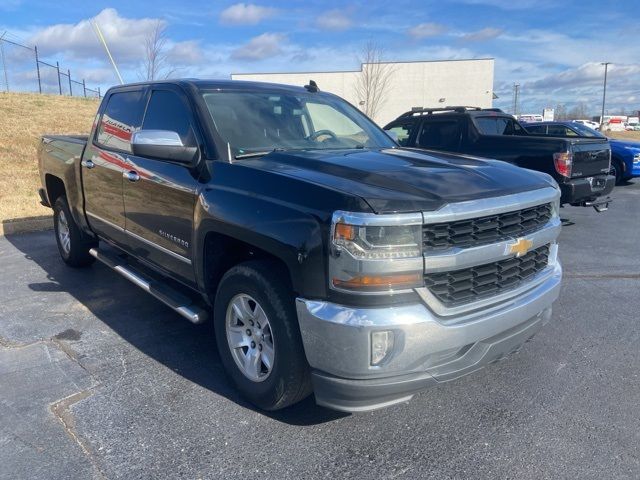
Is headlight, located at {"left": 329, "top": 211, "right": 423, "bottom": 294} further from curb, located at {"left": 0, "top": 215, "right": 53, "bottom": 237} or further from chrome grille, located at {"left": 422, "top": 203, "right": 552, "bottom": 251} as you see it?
curb, located at {"left": 0, "top": 215, "right": 53, "bottom": 237}

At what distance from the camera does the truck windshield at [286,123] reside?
148 inches

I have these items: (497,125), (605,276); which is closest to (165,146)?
(605,276)

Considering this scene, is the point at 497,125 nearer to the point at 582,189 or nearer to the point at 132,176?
the point at 582,189

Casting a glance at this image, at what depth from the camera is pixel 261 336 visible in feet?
10.2

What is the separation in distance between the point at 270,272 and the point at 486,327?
1.18 m

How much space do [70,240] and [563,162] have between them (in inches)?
261

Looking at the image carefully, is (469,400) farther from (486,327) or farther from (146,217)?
(146,217)

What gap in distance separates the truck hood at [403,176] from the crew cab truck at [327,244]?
0.04 ft

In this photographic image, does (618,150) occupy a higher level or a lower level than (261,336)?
higher

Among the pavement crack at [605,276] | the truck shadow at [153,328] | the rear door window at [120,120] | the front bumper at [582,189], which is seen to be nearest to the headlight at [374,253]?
the truck shadow at [153,328]

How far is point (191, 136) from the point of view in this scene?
12.3 feet

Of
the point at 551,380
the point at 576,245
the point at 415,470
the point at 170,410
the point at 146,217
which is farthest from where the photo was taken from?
the point at 576,245

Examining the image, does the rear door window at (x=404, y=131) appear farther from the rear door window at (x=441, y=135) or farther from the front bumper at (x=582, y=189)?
the front bumper at (x=582, y=189)

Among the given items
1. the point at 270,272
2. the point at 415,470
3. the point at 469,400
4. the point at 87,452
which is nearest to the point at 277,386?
the point at 270,272
